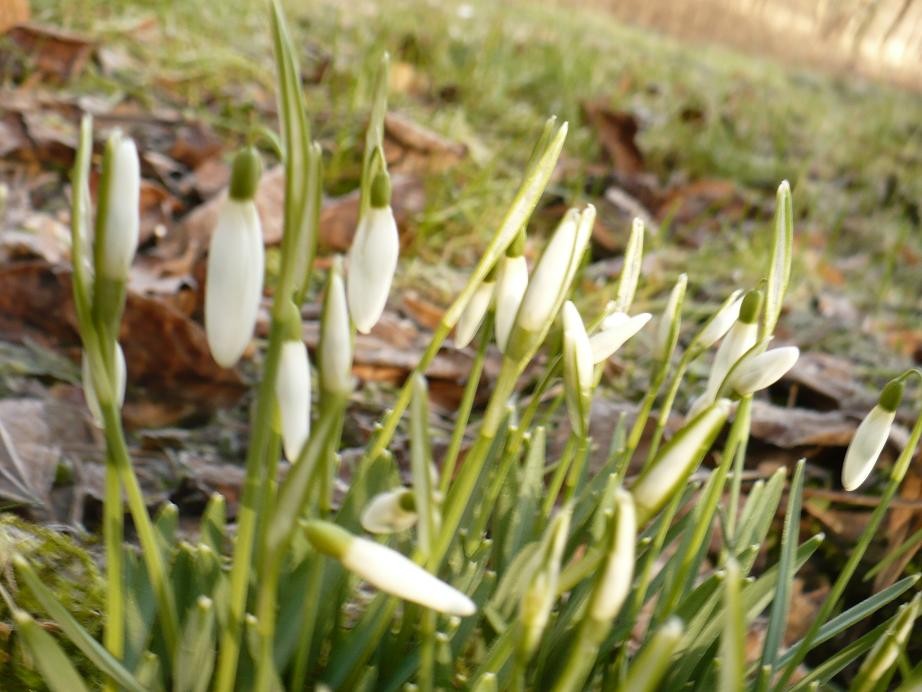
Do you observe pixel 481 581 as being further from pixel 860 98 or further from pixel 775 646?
pixel 860 98

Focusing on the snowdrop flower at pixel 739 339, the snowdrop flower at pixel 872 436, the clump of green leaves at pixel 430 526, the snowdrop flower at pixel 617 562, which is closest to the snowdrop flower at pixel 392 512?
the clump of green leaves at pixel 430 526

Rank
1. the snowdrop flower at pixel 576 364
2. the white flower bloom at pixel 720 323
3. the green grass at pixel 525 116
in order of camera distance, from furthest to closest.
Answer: the green grass at pixel 525 116 → the white flower bloom at pixel 720 323 → the snowdrop flower at pixel 576 364

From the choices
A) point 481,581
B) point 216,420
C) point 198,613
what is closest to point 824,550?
point 481,581

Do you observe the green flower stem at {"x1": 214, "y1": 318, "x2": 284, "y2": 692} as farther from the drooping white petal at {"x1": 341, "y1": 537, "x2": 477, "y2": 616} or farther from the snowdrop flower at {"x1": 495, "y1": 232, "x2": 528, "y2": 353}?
the snowdrop flower at {"x1": 495, "y1": 232, "x2": 528, "y2": 353}

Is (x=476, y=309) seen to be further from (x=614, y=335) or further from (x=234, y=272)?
(x=234, y=272)

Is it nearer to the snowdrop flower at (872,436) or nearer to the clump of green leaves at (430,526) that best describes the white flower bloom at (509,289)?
the clump of green leaves at (430,526)
